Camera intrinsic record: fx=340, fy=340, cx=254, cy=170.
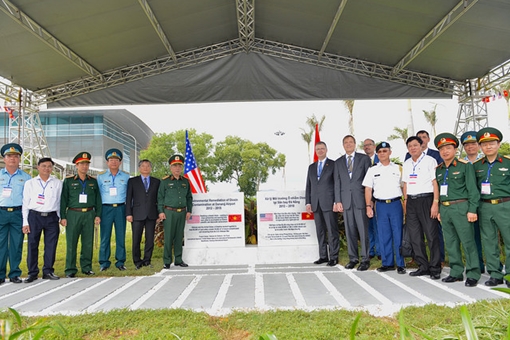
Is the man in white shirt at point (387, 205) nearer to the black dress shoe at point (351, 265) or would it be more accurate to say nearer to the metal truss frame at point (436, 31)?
the black dress shoe at point (351, 265)

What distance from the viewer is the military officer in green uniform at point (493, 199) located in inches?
A: 128

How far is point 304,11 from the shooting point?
6078 mm

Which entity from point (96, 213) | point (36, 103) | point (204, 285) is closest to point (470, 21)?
point (204, 285)

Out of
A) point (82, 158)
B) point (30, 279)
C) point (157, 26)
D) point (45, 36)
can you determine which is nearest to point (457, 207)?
point (82, 158)

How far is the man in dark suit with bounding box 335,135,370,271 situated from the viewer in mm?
4305

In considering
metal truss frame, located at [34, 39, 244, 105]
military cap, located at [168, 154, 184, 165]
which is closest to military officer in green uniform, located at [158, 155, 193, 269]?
military cap, located at [168, 154, 184, 165]

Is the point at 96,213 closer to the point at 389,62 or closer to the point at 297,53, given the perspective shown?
the point at 297,53

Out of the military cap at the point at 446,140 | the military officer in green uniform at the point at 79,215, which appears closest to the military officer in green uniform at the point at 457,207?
the military cap at the point at 446,140

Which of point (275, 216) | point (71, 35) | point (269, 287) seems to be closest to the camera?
point (269, 287)

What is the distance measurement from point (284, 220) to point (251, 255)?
27.7 inches

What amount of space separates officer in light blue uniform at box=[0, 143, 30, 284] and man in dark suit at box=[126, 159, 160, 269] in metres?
1.23

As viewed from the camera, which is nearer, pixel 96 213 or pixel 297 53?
pixel 96 213

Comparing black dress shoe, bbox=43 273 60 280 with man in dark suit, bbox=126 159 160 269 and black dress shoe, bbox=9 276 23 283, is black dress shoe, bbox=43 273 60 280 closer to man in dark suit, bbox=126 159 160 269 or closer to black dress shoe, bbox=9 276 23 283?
black dress shoe, bbox=9 276 23 283

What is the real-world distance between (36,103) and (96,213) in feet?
14.3
